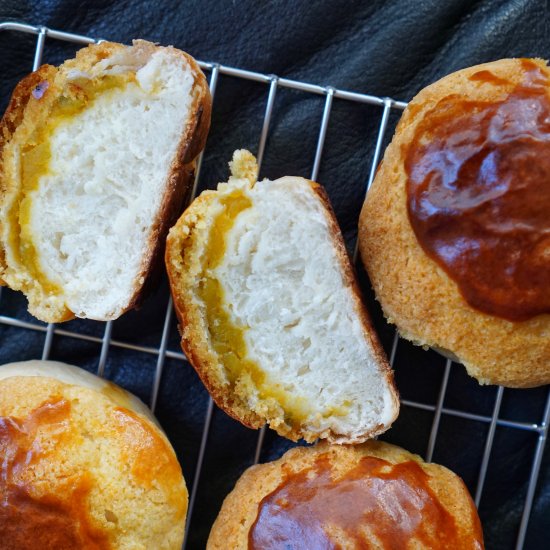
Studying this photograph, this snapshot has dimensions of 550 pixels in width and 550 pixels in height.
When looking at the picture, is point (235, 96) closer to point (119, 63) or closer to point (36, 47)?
point (119, 63)

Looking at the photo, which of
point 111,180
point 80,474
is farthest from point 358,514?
point 111,180

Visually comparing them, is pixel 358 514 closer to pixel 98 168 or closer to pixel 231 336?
pixel 231 336

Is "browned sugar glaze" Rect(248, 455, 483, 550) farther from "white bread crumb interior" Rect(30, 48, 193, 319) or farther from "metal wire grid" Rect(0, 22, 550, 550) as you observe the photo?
"white bread crumb interior" Rect(30, 48, 193, 319)

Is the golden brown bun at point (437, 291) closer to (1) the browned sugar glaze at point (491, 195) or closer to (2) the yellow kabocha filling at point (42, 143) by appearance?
(1) the browned sugar glaze at point (491, 195)

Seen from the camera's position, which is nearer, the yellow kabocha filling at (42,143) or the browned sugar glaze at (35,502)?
the browned sugar glaze at (35,502)

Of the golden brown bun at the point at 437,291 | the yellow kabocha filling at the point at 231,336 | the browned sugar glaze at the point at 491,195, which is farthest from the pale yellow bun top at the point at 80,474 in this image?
the browned sugar glaze at the point at 491,195

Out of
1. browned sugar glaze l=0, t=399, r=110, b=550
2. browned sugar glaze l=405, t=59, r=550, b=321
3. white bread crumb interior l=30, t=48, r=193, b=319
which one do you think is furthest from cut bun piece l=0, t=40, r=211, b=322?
browned sugar glaze l=405, t=59, r=550, b=321
